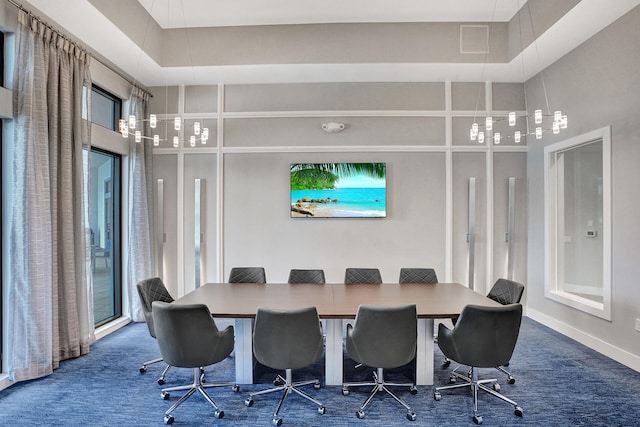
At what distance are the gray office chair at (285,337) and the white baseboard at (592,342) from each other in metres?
3.29

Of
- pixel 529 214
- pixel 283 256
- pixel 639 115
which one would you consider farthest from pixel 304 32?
pixel 529 214

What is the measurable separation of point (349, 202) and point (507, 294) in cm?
247

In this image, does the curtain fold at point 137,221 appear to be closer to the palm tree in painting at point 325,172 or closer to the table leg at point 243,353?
the palm tree in painting at point 325,172

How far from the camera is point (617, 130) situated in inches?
139

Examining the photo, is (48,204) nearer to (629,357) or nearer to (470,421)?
(470,421)

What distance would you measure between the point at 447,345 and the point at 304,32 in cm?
418

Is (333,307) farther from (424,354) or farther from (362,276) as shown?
(362,276)

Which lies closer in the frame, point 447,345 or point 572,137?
point 447,345

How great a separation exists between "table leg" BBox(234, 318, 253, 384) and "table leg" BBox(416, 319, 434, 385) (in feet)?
4.95

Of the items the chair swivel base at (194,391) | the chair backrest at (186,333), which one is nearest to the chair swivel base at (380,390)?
the chair swivel base at (194,391)

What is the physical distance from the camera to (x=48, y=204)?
3.18m

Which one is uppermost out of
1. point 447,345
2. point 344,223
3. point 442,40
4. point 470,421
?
point 442,40

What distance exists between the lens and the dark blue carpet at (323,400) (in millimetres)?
2447

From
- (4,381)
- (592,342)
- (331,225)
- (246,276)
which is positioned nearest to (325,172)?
(331,225)
